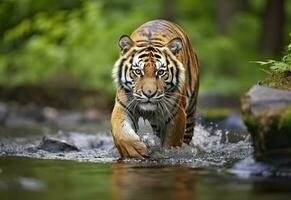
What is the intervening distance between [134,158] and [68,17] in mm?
10217

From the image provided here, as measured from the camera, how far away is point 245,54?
84.2 feet

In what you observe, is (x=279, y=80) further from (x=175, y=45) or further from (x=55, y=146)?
(x=55, y=146)

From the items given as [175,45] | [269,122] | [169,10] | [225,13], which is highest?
[169,10]

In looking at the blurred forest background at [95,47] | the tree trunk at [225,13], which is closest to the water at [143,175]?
the blurred forest background at [95,47]

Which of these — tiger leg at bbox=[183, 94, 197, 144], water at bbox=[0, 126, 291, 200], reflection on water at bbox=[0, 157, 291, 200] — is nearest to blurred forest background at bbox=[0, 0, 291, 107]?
tiger leg at bbox=[183, 94, 197, 144]

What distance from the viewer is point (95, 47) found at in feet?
88.4

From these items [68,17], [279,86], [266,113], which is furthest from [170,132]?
[68,17]

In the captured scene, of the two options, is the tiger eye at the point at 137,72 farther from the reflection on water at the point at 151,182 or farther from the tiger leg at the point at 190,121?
the tiger leg at the point at 190,121

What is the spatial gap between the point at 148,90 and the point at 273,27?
17063 millimetres

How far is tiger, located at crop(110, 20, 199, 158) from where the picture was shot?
Answer: 8.77 metres

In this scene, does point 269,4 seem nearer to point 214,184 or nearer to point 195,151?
point 195,151

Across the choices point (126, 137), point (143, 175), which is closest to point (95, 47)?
point (126, 137)

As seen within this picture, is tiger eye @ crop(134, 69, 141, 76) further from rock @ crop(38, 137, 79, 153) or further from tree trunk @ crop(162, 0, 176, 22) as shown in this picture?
tree trunk @ crop(162, 0, 176, 22)

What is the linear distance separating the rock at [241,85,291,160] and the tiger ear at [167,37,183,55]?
2.19 m
